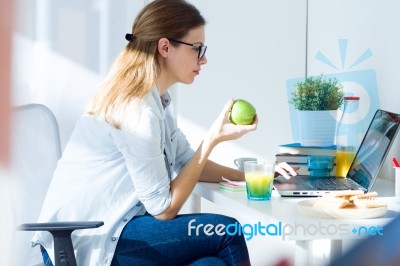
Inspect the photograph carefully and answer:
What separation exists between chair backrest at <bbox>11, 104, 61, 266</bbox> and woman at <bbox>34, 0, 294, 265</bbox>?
45mm

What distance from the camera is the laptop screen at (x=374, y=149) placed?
1670mm

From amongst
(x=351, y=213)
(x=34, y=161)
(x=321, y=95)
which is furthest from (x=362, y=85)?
(x=34, y=161)

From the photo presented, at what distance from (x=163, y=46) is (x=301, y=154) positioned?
1.88 ft

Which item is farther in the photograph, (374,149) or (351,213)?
(374,149)

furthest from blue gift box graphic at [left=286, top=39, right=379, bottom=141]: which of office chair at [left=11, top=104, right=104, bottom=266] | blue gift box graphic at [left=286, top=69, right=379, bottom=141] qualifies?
office chair at [left=11, top=104, right=104, bottom=266]

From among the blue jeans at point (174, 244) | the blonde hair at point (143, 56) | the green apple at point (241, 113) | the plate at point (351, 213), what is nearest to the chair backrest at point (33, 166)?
the blonde hair at point (143, 56)

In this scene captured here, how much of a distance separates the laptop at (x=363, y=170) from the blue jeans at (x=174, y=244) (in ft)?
0.74

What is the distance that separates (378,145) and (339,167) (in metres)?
0.21

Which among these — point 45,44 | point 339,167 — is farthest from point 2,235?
point 45,44

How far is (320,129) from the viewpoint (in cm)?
212

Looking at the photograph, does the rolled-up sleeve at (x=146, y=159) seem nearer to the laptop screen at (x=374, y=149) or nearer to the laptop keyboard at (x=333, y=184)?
the laptop keyboard at (x=333, y=184)

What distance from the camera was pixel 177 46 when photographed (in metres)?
1.80

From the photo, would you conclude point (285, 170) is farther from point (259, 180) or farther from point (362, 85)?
point (362, 85)

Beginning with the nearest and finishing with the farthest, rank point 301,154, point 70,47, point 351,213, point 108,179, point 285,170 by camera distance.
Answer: point 351,213, point 108,179, point 285,170, point 301,154, point 70,47
